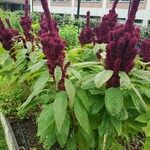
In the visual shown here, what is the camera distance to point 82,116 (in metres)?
1.80

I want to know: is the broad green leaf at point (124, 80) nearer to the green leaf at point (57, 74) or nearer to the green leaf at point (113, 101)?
the green leaf at point (113, 101)

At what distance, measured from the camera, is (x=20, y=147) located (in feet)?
11.6

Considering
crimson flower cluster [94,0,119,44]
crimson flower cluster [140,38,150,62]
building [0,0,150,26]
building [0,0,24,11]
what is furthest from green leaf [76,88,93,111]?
building [0,0,24,11]

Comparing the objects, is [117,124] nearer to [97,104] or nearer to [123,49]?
[97,104]

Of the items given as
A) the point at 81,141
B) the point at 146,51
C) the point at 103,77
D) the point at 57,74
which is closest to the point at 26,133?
the point at 81,141

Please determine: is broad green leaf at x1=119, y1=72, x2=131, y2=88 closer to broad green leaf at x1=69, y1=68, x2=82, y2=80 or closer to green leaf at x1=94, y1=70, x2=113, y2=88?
green leaf at x1=94, y1=70, x2=113, y2=88

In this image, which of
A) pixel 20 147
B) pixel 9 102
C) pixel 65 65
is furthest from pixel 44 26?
pixel 9 102

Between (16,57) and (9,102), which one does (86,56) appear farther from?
(9,102)

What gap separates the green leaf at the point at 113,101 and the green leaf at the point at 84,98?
16 cm

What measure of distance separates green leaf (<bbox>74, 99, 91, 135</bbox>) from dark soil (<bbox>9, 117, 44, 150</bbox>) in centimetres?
164

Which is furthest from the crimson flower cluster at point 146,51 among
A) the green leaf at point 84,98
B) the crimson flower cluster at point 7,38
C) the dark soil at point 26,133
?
the dark soil at point 26,133

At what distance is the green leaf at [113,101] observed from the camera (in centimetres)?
166

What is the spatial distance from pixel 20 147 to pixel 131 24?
232cm

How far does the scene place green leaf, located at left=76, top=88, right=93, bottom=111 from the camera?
1818 mm
